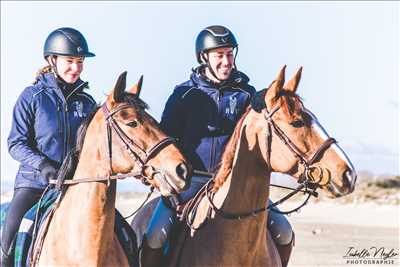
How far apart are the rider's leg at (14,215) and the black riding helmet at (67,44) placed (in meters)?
1.39

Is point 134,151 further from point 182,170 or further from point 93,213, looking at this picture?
point 93,213

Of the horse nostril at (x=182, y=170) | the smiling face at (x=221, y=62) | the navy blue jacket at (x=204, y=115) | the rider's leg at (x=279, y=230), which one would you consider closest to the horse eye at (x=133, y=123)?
the horse nostril at (x=182, y=170)

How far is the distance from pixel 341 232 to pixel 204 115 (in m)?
18.8

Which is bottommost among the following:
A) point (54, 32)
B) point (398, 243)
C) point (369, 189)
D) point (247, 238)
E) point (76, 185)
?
point (369, 189)

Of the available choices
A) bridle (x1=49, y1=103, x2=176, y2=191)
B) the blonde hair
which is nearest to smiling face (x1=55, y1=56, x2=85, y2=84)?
the blonde hair

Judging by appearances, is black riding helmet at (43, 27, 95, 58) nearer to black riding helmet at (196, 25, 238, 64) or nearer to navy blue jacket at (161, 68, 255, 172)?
navy blue jacket at (161, 68, 255, 172)

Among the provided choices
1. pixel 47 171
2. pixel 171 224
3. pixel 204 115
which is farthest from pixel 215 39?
pixel 47 171

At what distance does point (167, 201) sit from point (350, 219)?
2559 cm

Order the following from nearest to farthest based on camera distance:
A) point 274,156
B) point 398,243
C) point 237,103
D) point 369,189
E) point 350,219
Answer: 1. point 274,156
2. point 237,103
3. point 398,243
4. point 350,219
5. point 369,189

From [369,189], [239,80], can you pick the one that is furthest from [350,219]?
[239,80]

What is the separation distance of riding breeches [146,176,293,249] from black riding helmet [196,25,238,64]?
1.38 m

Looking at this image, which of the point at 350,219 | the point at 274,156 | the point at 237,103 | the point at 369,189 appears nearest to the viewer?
the point at 274,156

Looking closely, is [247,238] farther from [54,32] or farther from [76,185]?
[54,32]

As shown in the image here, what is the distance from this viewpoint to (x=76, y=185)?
8430 millimetres
